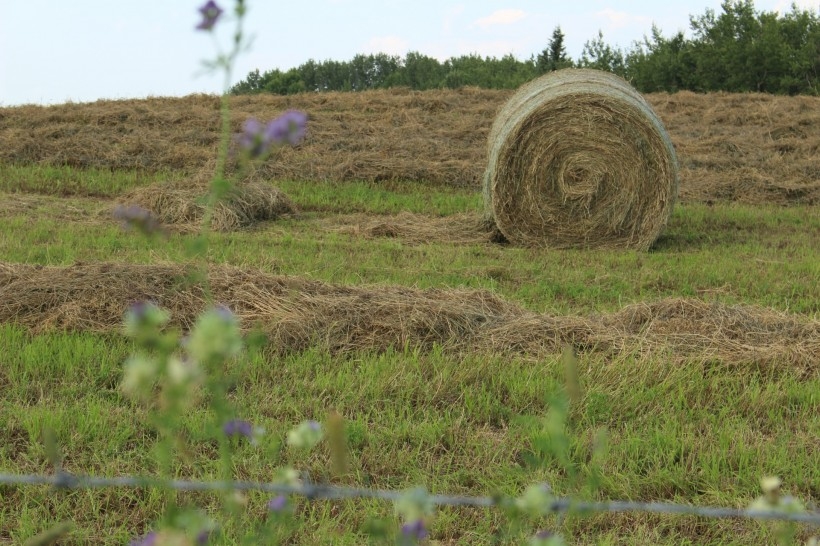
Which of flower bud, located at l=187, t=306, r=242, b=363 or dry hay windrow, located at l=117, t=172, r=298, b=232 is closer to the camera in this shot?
flower bud, located at l=187, t=306, r=242, b=363

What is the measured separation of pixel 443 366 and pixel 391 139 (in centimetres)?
1081

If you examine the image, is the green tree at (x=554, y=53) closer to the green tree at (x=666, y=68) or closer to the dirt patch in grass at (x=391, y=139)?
the green tree at (x=666, y=68)

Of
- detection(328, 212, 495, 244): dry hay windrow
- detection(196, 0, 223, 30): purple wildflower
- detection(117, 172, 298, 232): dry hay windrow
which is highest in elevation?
detection(196, 0, 223, 30): purple wildflower

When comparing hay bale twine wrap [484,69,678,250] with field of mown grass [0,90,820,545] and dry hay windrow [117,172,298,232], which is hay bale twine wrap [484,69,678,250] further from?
dry hay windrow [117,172,298,232]

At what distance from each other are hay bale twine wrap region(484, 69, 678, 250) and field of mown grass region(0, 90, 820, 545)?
1.45 feet

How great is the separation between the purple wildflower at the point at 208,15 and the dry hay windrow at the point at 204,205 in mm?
8929

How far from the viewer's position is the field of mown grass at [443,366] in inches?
142

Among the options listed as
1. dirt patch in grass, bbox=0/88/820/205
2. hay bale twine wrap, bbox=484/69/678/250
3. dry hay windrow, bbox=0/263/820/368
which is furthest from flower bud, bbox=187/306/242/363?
dirt patch in grass, bbox=0/88/820/205

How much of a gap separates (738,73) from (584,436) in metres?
42.8

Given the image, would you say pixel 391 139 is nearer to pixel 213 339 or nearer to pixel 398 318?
pixel 398 318

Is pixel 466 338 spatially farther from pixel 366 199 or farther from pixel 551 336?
pixel 366 199

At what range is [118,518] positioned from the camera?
3432 mm

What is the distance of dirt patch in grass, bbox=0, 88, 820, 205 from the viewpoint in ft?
45.5

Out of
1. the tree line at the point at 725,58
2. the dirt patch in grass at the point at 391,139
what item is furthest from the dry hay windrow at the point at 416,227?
the tree line at the point at 725,58
